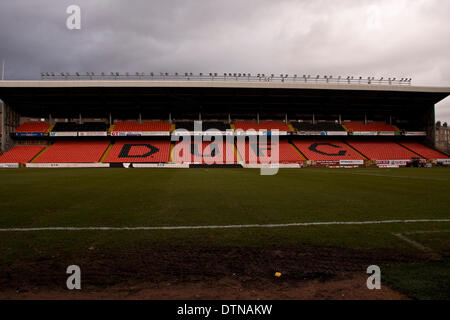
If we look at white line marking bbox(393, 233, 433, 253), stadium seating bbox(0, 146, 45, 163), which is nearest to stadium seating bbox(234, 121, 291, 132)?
stadium seating bbox(0, 146, 45, 163)

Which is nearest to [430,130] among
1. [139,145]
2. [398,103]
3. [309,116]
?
[398,103]

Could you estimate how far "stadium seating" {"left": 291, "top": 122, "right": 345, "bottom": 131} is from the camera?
47.8 m

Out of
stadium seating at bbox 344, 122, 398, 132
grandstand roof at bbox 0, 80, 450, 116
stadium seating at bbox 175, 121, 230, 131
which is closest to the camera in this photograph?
grandstand roof at bbox 0, 80, 450, 116

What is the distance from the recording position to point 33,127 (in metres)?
45.5

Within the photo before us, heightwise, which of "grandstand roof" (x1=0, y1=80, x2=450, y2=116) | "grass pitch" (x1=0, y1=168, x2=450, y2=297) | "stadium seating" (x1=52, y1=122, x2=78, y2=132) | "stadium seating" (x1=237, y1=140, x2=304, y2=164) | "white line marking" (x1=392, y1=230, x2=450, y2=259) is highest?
"grandstand roof" (x1=0, y1=80, x2=450, y2=116)

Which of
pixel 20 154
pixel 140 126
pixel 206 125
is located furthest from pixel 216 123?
pixel 20 154

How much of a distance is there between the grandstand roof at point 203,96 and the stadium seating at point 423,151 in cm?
699

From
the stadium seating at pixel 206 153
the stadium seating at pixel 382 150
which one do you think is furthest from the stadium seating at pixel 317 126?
the stadium seating at pixel 206 153

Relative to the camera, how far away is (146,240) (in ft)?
15.8

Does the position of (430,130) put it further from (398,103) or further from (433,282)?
(433,282)

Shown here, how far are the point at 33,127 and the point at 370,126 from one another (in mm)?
56641

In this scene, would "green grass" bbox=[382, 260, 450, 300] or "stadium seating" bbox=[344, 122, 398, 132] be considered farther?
"stadium seating" bbox=[344, 122, 398, 132]

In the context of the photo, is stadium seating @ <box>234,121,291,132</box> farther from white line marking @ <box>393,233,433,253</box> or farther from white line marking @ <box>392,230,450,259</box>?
white line marking @ <box>393,233,433,253</box>

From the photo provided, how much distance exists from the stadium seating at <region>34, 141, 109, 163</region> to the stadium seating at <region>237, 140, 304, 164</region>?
2128 cm
